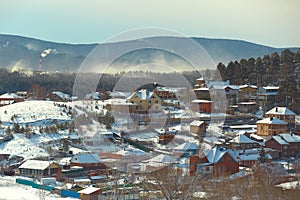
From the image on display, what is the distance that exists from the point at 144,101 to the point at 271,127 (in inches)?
154

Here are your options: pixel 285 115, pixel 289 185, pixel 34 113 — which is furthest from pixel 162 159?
pixel 34 113

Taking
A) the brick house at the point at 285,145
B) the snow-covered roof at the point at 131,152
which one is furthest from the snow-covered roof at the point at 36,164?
the brick house at the point at 285,145

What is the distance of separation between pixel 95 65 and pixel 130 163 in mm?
5542

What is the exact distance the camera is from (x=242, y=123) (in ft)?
51.6

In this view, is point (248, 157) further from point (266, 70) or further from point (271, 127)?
point (266, 70)

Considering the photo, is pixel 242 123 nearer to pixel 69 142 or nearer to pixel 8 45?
pixel 69 142

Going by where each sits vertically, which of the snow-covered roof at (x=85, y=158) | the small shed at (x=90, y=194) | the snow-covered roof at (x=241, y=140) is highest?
the snow-covered roof at (x=241, y=140)

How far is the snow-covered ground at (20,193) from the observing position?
830 cm

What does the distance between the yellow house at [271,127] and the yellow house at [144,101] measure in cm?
330

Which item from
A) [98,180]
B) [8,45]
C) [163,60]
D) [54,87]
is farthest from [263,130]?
[8,45]

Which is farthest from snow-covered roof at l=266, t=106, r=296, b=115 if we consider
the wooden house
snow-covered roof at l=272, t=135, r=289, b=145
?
the wooden house

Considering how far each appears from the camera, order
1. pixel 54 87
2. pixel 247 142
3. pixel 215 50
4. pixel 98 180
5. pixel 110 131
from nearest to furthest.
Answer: pixel 98 180
pixel 247 142
pixel 110 131
pixel 54 87
pixel 215 50

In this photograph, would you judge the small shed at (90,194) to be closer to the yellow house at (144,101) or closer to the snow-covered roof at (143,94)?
the yellow house at (144,101)

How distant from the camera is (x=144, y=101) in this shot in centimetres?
1602
